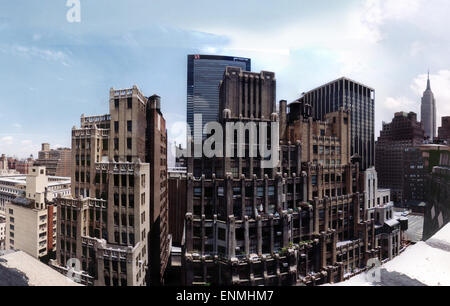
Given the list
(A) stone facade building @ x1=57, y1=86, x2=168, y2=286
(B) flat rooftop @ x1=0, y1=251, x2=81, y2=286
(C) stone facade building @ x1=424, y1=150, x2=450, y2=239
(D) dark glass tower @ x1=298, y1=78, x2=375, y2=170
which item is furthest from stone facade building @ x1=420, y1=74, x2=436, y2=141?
(B) flat rooftop @ x1=0, y1=251, x2=81, y2=286

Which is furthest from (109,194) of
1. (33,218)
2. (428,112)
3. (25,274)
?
(428,112)

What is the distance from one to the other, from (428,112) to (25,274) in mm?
19925

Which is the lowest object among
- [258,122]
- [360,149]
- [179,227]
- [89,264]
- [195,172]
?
[179,227]

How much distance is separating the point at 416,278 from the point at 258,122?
11.6 metres

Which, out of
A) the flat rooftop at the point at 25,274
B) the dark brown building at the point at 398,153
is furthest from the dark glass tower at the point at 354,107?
the flat rooftop at the point at 25,274

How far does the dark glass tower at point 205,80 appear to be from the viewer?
362 inches

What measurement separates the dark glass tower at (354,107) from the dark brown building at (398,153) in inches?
31.8

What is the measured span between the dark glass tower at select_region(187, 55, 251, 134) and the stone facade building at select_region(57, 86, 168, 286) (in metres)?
2.74

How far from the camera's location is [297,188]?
16.0m

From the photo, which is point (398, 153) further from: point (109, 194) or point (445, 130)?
point (109, 194)

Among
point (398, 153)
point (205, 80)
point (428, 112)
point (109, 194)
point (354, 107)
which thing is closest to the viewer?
point (428, 112)

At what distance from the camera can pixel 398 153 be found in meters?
14.0

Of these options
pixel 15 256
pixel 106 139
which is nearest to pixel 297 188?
pixel 106 139
